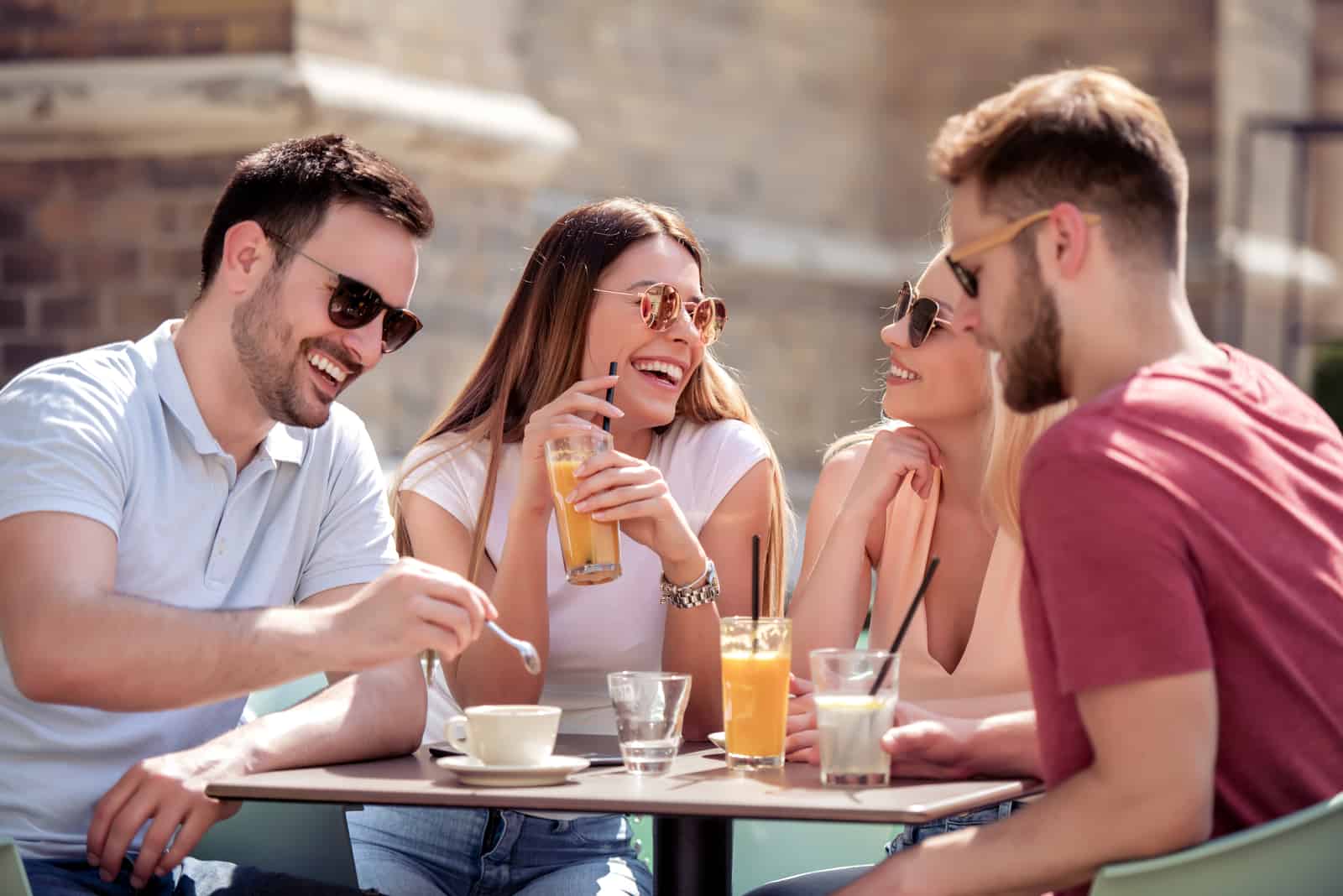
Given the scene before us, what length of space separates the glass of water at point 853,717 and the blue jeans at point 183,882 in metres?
0.84

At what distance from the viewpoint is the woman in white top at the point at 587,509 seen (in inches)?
124

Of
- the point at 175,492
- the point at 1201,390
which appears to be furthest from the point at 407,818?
the point at 1201,390

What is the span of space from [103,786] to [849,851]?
1482 millimetres

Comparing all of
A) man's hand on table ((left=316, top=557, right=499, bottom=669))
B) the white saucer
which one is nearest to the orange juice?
the white saucer

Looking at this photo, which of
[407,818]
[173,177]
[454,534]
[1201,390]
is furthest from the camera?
[173,177]

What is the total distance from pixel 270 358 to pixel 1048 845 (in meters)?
1.51

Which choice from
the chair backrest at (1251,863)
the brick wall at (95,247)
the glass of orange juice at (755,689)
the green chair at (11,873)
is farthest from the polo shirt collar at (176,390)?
the brick wall at (95,247)

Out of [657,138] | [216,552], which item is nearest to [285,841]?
[216,552]

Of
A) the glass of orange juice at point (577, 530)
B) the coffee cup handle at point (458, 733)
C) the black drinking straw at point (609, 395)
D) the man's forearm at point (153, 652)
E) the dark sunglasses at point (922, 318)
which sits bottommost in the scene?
the coffee cup handle at point (458, 733)

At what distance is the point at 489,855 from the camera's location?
124 inches

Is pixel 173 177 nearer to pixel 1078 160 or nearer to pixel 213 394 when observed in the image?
pixel 213 394

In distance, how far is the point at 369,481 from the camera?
10.7ft

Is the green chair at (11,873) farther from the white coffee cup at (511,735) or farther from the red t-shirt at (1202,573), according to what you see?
the red t-shirt at (1202,573)

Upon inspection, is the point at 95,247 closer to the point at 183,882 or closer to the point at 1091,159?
the point at 183,882
